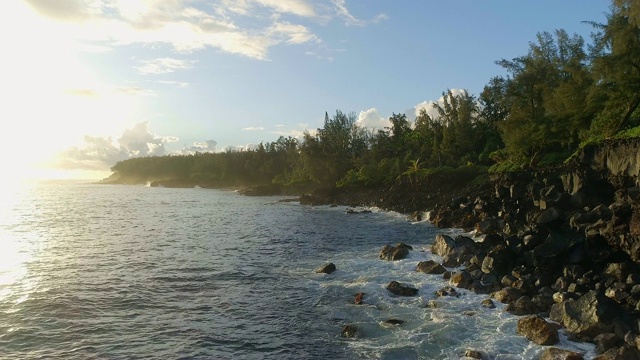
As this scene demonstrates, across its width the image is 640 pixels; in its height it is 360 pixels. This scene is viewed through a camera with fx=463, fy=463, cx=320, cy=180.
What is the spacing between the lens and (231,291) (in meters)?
26.6

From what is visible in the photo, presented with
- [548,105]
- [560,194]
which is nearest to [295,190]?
[548,105]

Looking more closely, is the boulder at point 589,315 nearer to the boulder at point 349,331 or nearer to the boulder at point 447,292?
the boulder at point 447,292

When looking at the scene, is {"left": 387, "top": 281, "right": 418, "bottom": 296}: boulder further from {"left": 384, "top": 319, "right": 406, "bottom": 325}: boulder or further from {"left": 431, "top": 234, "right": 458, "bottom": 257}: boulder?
{"left": 431, "top": 234, "right": 458, "bottom": 257}: boulder

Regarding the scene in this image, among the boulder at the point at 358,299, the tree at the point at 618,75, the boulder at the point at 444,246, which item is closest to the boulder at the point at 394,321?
the boulder at the point at 358,299

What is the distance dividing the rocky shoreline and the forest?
6.25 m

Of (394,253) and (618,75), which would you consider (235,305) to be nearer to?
(394,253)

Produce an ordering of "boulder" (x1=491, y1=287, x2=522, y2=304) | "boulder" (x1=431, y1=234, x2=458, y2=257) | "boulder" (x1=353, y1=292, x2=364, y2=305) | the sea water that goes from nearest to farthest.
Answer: the sea water
"boulder" (x1=491, y1=287, x2=522, y2=304)
"boulder" (x1=353, y1=292, x2=364, y2=305)
"boulder" (x1=431, y1=234, x2=458, y2=257)

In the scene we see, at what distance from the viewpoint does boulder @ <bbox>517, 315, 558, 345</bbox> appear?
56.4 ft

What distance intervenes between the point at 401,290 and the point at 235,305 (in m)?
8.69

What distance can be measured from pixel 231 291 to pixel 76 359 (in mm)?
10257

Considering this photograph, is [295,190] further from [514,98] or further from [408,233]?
[408,233]

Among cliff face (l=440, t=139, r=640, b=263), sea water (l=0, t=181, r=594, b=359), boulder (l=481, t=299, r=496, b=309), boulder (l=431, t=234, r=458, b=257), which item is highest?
cliff face (l=440, t=139, r=640, b=263)

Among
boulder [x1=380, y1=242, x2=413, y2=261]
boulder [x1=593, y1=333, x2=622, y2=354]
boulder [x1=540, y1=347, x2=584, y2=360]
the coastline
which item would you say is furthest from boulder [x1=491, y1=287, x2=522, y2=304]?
boulder [x1=380, y1=242, x2=413, y2=261]

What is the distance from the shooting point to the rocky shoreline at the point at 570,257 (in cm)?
1756
